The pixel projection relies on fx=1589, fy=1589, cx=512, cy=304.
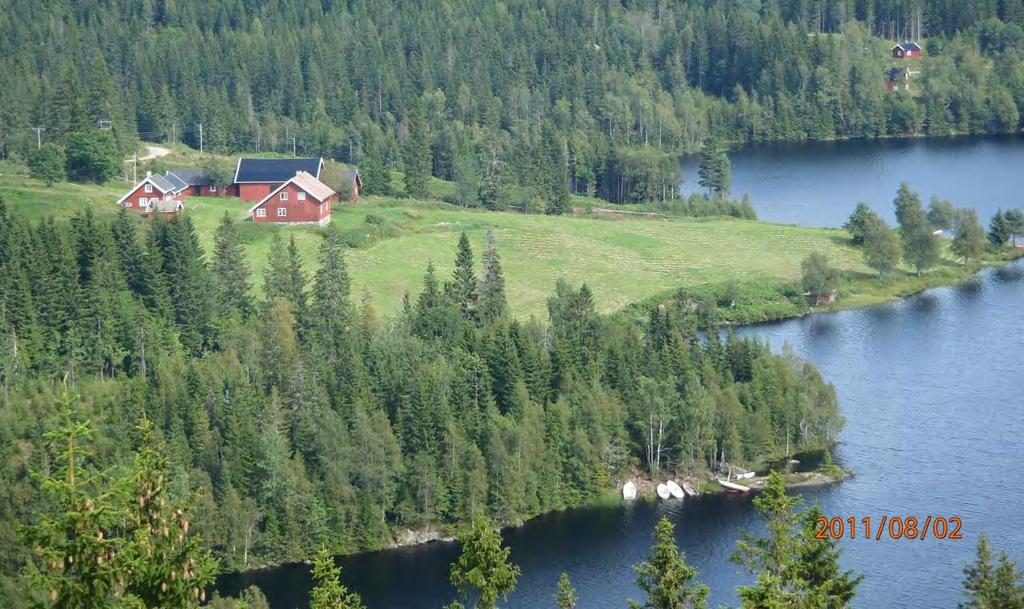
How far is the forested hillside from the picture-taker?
130250 millimetres

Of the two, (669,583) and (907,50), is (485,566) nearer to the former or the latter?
(669,583)

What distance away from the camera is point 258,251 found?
97.4 meters

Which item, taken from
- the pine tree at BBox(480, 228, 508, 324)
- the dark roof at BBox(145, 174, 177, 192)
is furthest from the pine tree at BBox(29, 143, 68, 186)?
the pine tree at BBox(480, 228, 508, 324)

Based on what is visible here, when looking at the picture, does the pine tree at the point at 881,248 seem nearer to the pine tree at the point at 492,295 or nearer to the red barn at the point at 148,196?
the pine tree at the point at 492,295

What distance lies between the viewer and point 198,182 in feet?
371

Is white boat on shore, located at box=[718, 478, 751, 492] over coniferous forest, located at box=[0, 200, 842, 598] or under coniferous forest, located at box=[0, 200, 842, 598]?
under

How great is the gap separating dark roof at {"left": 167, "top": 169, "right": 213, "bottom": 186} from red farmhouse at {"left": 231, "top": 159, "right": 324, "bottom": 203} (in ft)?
6.72

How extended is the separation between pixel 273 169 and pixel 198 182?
5.61m

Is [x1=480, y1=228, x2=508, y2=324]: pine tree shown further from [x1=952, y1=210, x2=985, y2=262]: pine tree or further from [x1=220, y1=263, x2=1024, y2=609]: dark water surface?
[x1=952, y1=210, x2=985, y2=262]: pine tree

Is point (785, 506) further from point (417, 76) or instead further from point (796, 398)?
point (417, 76)

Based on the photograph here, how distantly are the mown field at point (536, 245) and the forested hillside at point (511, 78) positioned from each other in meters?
10.4

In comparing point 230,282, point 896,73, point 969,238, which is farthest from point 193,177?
point 896,73

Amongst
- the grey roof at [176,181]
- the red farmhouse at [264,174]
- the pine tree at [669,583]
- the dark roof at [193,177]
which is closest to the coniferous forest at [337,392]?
the grey roof at [176,181]

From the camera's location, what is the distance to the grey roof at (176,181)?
10850 centimetres
